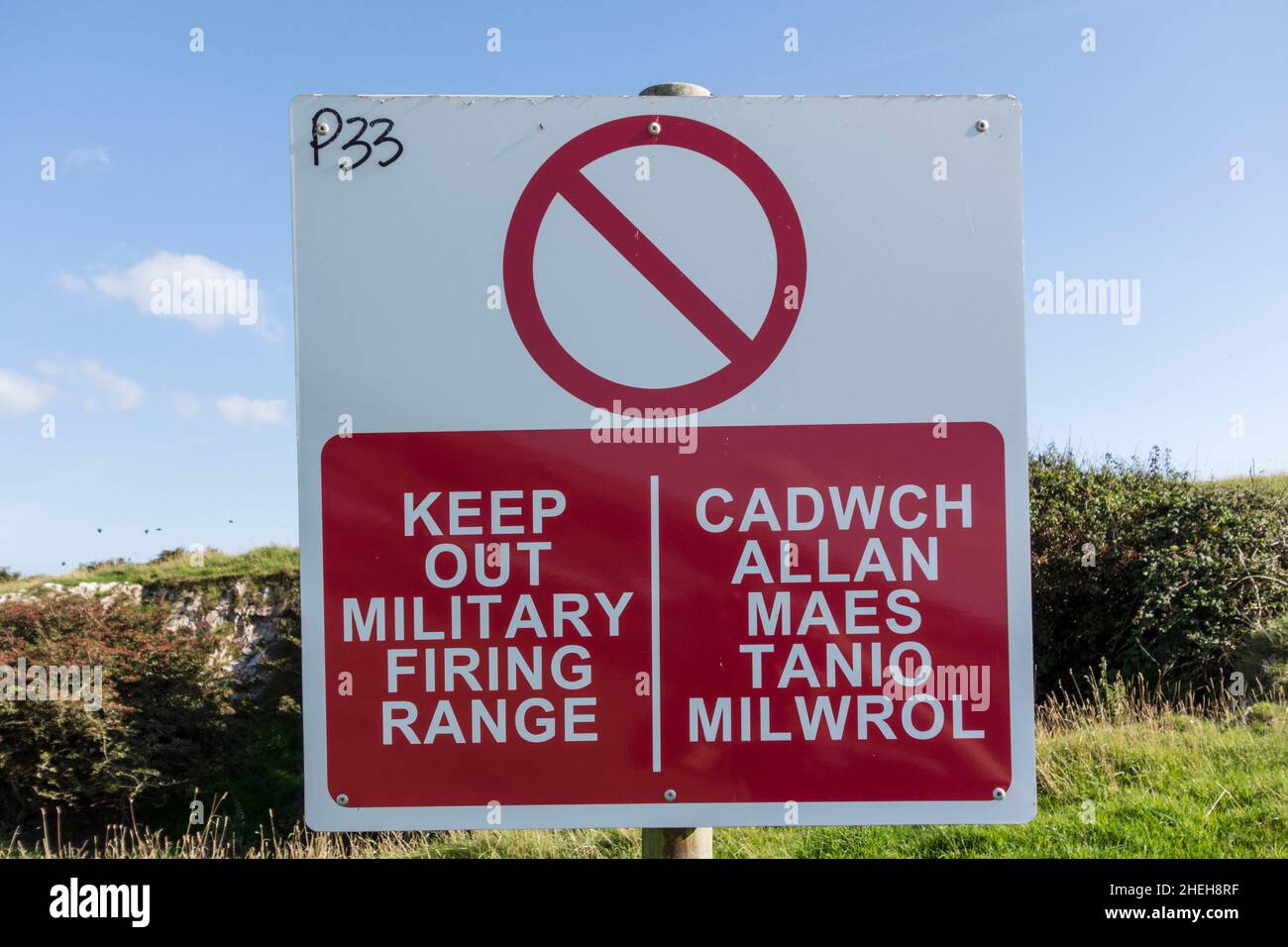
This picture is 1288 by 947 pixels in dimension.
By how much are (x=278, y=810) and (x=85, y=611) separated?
6427 millimetres

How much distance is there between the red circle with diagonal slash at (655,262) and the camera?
1749 millimetres

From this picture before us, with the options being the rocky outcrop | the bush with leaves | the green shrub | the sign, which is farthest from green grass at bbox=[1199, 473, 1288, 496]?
the bush with leaves

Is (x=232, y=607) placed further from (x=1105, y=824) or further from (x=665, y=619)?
(x=665, y=619)

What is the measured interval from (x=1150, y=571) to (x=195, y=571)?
2092cm

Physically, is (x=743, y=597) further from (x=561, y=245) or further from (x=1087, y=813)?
(x=1087, y=813)

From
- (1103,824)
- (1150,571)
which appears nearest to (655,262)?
(1103,824)

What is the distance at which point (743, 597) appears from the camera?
1.74 meters

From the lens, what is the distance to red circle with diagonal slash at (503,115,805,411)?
175cm

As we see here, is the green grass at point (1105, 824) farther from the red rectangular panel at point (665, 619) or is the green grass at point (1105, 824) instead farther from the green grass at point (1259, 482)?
the green grass at point (1259, 482)

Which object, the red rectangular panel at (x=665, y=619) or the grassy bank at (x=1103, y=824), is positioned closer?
the red rectangular panel at (x=665, y=619)

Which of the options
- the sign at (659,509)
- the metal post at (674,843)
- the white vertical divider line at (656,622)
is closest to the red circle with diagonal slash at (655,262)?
the sign at (659,509)

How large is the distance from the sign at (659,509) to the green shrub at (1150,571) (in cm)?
654
